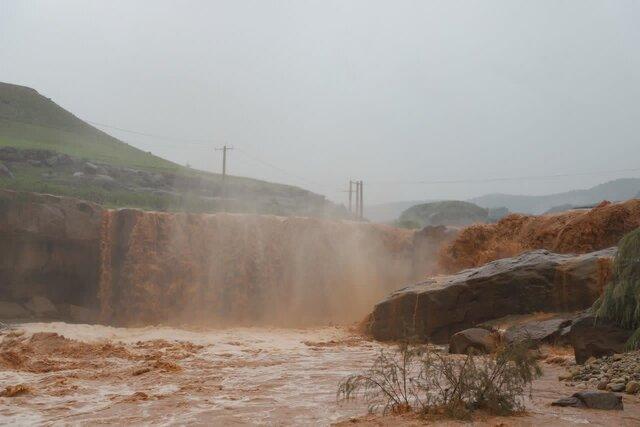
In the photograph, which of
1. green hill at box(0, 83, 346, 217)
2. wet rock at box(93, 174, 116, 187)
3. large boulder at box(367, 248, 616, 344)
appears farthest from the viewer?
wet rock at box(93, 174, 116, 187)

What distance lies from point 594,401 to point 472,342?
4980mm

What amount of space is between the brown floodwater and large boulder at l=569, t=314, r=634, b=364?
0.65 m

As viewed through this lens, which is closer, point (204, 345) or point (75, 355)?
point (75, 355)

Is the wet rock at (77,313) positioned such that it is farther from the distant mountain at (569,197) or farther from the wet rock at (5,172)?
the distant mountain at (569,197)

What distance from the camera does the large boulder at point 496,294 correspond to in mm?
13375

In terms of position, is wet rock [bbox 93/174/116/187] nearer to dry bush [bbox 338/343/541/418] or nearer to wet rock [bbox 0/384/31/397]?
wet rock [bbox 0/384/31/397]

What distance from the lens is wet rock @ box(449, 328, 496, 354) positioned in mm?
Result: 11852

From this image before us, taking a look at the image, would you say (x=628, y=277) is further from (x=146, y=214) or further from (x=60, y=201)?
(x=60, y=201)

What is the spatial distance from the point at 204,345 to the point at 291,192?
48.0 meters

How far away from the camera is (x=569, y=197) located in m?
117

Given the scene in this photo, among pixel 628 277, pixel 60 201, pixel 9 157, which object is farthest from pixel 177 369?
pixel 9 157

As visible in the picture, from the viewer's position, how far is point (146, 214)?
75.0 ft

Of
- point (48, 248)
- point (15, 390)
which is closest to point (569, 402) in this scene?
point (15, 390)

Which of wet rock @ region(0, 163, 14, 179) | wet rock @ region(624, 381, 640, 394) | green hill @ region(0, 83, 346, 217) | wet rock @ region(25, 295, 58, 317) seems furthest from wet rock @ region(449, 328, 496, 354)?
wet rock @ region(0, 163, 14, 179)
